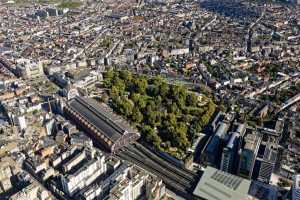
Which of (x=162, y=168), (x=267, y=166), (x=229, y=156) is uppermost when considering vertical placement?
(x=229, y=156)

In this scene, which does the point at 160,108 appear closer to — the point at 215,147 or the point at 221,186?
the point at 215,147

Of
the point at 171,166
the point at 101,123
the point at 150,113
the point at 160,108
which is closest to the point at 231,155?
the point at 171,166

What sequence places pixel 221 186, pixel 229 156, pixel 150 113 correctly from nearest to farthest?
1. pixel 221 186
2. pixel 229 156
3. pixel 150 113

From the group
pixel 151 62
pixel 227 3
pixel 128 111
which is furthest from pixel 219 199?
pixel 227 3

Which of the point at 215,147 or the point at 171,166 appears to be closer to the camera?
the point at 171,166

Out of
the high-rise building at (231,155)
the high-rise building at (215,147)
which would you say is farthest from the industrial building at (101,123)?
the high-rise building at (231,155)

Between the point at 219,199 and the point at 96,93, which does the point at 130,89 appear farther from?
the point at 219,199
